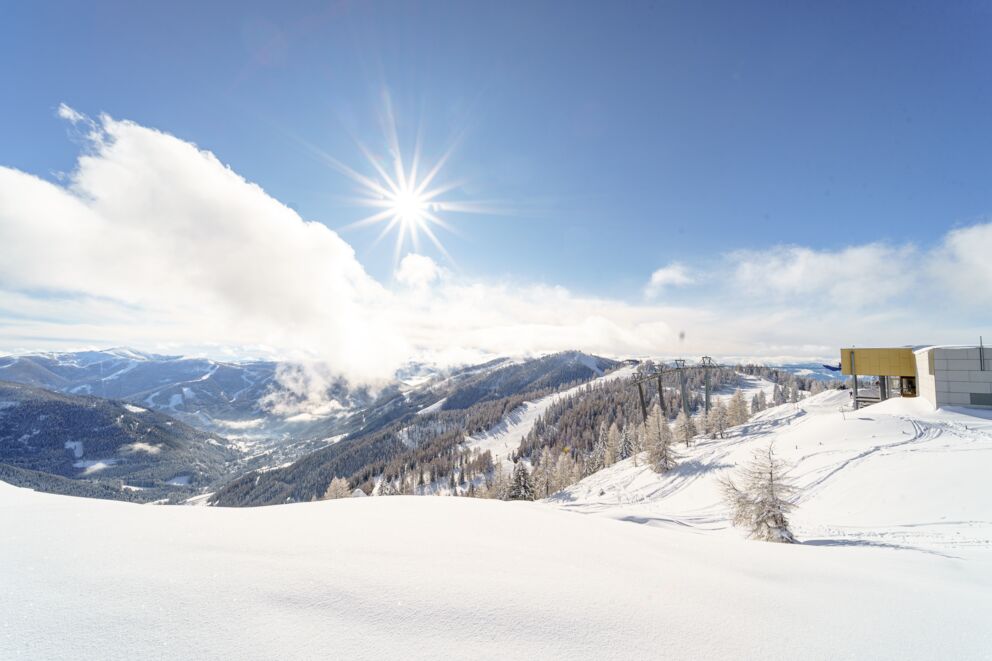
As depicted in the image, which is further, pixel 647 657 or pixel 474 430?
pixel 474 430

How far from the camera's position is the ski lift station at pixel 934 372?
32.7 m

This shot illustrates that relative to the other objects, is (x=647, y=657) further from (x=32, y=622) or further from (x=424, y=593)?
(x=32, y=622)

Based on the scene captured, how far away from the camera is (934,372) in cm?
3475

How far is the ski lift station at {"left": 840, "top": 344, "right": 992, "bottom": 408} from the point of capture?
32.7 meters

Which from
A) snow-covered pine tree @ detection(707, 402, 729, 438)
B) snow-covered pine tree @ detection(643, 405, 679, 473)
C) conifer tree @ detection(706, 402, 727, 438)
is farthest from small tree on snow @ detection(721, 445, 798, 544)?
conifer tree @ detection(706, 402, 727, 438)

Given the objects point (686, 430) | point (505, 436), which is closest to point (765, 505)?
point (686, 430)

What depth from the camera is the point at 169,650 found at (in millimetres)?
2613

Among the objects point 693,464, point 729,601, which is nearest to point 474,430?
point 693,464

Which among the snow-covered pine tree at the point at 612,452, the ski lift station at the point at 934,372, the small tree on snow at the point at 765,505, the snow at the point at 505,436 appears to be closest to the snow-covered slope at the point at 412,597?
the small tree on snow at the point at 765,505

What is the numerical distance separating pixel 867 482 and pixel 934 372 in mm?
22669

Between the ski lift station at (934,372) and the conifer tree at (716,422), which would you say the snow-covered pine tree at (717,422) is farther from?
the ski lift station at (934,372)

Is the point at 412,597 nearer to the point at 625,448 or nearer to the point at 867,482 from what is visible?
the point at 867,482

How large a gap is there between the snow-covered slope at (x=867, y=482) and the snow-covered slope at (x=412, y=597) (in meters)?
14.2

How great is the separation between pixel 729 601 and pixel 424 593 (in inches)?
147
